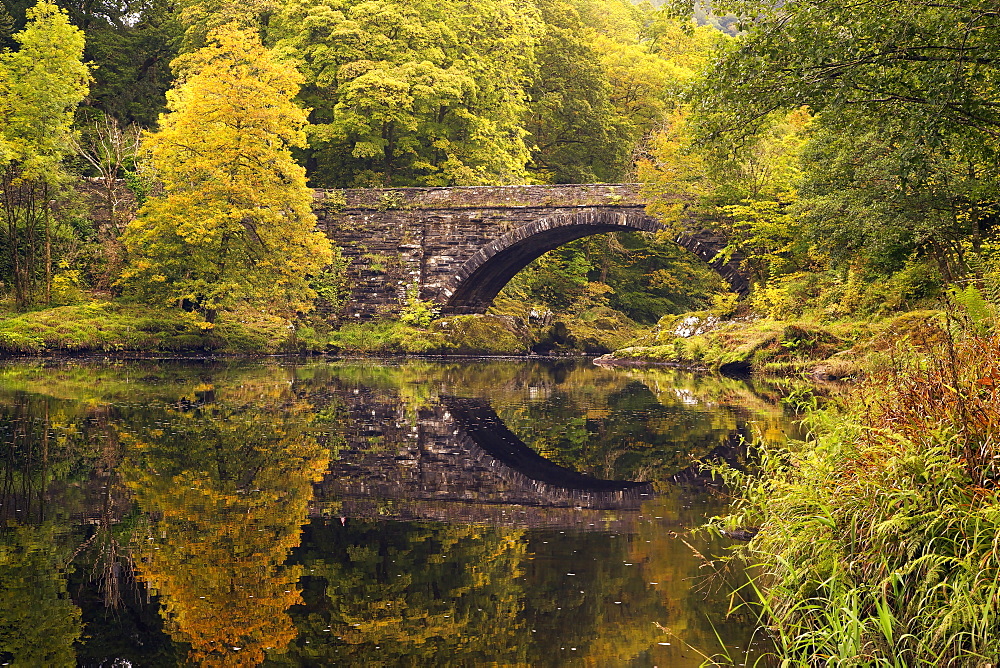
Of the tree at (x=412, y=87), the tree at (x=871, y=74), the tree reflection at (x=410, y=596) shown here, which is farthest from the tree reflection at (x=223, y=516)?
the tree at (x=412, y=87)

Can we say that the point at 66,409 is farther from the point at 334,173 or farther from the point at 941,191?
the point at 334,173

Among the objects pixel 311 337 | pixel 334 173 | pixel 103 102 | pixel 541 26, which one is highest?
pixel 541 26

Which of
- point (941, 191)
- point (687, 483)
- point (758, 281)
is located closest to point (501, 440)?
point (687, 483)

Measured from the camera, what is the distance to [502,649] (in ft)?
15.0

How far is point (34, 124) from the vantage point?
82.5ft

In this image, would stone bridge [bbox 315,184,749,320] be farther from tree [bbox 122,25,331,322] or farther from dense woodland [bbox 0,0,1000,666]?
tree [bbox 122,25,331,322]

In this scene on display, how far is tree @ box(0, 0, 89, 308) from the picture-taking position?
24.9 meters

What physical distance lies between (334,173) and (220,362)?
1326cm

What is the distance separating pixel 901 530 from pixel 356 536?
10.8 feet

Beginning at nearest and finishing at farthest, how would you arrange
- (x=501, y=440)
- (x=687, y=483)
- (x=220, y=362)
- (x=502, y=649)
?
(x=502, y=649) < (x=687, y=483) < (x=501, y=440) < (x=220, y=362)

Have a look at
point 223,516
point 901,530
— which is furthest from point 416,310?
point 901,530

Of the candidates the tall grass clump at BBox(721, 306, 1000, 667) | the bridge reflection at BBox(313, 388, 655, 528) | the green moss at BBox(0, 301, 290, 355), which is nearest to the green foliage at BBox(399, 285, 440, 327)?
the green moss at BBox(0, 301, 290, 355)

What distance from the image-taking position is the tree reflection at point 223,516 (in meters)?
4.81

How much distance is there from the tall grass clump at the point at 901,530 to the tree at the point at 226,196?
68.8 feet
